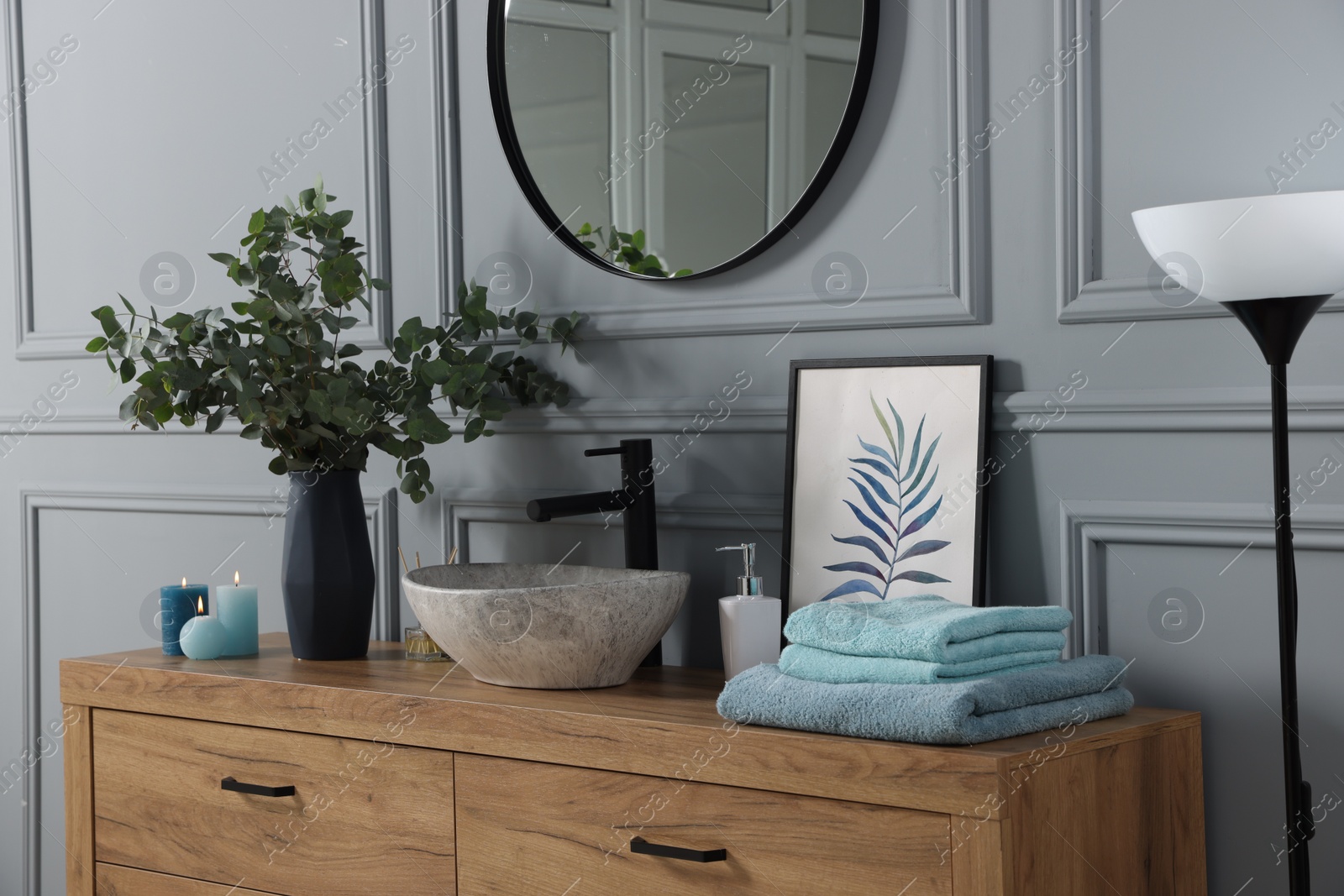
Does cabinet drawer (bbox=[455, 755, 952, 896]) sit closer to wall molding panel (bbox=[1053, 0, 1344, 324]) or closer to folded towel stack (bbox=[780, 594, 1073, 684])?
folded towel stack (bbox=[780, 594, 1073, 684])

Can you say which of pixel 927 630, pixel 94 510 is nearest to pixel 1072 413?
pixel 927 630

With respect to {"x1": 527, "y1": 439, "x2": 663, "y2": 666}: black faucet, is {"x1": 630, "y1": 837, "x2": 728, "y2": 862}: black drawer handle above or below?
below

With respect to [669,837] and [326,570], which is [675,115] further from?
[669,837]

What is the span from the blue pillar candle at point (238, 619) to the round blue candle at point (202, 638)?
0.05ft

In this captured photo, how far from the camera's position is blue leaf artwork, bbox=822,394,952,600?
1382 mm

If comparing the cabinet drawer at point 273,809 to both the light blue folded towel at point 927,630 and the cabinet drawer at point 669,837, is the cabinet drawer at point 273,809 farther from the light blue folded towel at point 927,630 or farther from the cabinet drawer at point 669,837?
the light blue folded towel at point 927,630

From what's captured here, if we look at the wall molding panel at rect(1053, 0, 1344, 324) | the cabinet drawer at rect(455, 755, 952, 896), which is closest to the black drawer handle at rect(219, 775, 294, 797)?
the cabinet drawer at rect(455, 755, 952, 896)

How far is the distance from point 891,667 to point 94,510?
62.3 inches

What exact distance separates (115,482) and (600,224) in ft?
3.33

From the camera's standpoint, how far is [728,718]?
3.74 ft

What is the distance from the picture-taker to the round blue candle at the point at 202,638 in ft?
5.23

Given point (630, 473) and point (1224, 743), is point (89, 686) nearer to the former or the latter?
point (630, 473)

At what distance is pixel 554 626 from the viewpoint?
1274 mm

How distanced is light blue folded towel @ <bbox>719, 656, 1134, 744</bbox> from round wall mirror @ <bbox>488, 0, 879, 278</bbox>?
619mm
